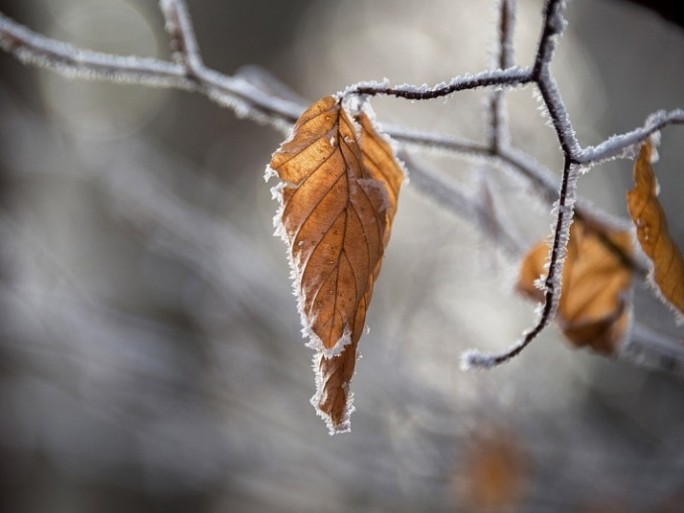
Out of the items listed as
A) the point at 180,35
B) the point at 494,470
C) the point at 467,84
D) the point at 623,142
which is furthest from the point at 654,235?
the point at 494,470

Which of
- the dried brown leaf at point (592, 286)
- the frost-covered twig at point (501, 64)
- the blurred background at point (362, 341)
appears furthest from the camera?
the blurred background at point (362, 341)

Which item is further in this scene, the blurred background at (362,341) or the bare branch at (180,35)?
the blurred background at (362,341)

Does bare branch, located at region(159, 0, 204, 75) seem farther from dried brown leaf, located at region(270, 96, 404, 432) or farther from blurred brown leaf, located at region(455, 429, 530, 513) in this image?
blurred brown leaf, located at region(455, 429, 530, 513)

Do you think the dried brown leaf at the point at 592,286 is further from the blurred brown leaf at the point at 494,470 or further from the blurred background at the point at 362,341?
the blurred brown leaf at the point at 494,470

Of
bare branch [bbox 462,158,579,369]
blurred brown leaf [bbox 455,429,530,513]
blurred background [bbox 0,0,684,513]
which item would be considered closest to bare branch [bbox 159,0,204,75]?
blurred background [bbox 0,0,684,513]

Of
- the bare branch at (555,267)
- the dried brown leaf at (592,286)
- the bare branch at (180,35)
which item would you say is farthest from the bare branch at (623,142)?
the bare branch at (180,35)

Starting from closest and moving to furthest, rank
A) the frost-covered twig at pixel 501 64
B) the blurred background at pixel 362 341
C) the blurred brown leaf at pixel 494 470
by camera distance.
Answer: the frost-covered twig at pixel 501 64, the blurred brown leaf at pixel 494 470, the blurred background at pixel 362 341
